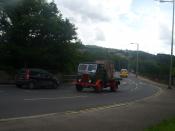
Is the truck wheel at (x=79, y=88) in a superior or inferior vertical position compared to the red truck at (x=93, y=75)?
inferior

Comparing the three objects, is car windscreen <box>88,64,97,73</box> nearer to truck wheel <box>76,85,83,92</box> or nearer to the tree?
truck wheel <box>76,85,83,92</box>

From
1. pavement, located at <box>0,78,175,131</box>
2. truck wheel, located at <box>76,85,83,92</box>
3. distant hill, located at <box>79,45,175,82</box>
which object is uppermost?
distant hill, located at <box>79,45,175,82</box>

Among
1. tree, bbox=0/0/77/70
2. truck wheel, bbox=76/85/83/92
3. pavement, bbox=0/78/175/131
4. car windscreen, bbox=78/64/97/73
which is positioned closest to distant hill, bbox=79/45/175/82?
tree, bbox=0/0/77/70

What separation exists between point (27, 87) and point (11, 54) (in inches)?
394

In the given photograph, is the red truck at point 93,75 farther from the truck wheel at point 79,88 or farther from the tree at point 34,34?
the tree at point 34,34

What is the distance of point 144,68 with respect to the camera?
136m


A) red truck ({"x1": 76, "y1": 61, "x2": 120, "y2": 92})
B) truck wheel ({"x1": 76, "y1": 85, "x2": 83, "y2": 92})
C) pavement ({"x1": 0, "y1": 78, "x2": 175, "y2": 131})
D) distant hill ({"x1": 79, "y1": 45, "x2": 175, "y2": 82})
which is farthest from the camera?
distant hill ({"x1": 79, "y1": 45, "x2": 175, "y2": 82})

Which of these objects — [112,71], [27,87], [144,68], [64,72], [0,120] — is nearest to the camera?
[0,120]

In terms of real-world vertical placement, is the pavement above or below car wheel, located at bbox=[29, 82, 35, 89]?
below

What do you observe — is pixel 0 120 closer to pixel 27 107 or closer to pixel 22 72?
pixel 27 107

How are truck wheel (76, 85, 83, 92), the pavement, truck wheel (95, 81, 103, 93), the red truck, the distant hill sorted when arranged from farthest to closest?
the distant hill < truck wheel (76, 85, 83, 92) < the red truck < truck wheel (95, 81, 103, 93) < the pavement

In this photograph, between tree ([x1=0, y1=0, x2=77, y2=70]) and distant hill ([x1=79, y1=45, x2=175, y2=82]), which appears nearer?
tree ([x1=0, y1=0, x2=77, y2=70])

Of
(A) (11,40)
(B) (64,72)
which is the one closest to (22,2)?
(A) (11,40)

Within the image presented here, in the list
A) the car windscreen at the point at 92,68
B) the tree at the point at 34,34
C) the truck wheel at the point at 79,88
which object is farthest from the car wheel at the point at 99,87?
the tree at the point at 34,34
